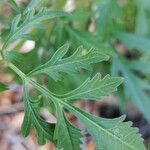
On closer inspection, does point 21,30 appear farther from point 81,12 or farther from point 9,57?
point 81,12

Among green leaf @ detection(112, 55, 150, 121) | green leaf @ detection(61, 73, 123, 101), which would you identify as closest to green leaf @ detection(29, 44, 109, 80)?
green leaf @ detection(61, 73, 123, 101)

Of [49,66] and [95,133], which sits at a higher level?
A: [49,66]

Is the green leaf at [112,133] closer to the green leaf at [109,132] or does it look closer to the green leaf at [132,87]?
the green leaf at [109,132]

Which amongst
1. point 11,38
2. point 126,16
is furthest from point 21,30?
point 126,16

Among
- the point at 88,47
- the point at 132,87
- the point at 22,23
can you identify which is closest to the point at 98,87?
the point at 22,23

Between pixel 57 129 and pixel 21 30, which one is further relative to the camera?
pixel 21 30

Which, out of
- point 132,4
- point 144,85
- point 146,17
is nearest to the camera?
point 144,85

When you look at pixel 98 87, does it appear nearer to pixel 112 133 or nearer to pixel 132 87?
pixel 112 133

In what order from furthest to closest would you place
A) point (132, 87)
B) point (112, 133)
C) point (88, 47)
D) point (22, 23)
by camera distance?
1. point (132, 87)
2. point (88, 47)
3. point (22, 23)
4. point (112, 133)
